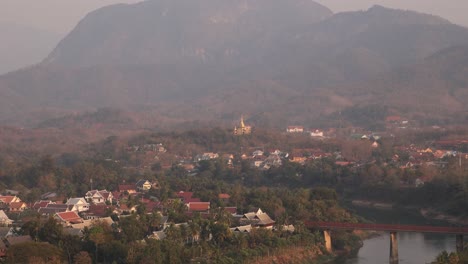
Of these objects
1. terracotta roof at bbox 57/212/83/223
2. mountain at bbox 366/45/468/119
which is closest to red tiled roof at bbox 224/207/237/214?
terracotta roof at bbox 57/212/83/223

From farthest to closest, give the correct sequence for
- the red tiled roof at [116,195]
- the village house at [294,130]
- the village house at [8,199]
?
the village house at [294,130] → the red tiled roof at [116,195] → the village house at [8,199]

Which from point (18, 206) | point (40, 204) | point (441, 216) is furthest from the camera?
point (441, 216)

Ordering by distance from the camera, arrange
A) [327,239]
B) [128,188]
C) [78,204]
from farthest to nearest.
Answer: [128,188], [78,204], [327,239]

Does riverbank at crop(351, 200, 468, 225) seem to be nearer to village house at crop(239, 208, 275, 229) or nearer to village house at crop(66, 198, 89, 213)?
village house at crop(239, 208, 275, 229)

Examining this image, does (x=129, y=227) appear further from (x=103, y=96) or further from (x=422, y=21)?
(x=422, y=21)

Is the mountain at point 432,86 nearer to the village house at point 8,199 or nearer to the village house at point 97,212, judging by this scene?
the village house at point 8,199

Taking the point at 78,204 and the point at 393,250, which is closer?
the point at 393,250

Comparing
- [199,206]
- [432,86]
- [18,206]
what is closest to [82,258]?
[199,206]

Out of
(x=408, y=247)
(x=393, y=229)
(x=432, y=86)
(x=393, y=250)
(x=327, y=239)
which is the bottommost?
(x=408, y=247)

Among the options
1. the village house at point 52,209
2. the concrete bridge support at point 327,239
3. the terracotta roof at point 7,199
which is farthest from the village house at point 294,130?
the concrete bridge support at point 327,239

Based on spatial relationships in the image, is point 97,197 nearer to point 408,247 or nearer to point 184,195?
point 184,195
